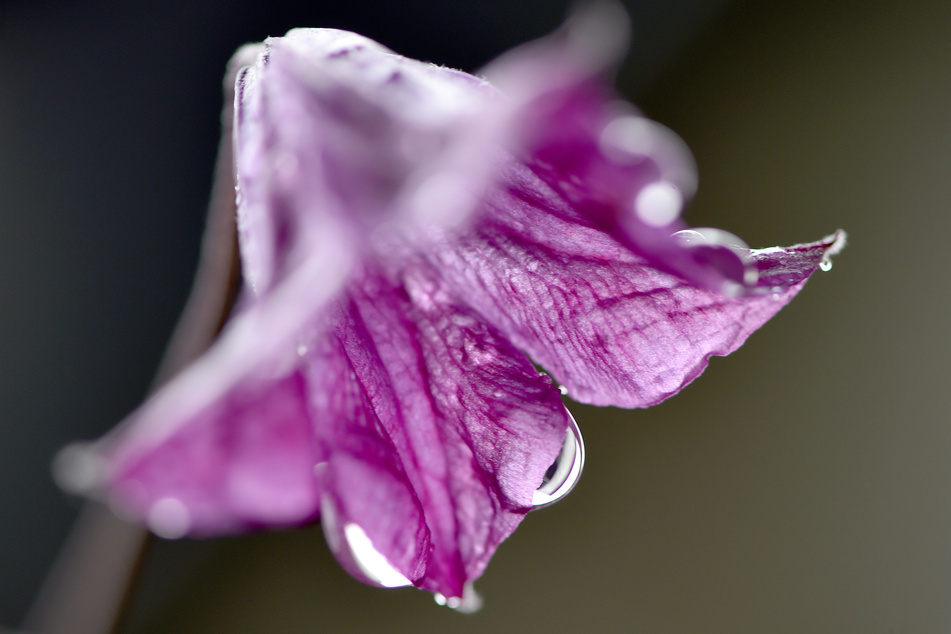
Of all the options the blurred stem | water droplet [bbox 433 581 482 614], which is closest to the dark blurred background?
the blurred stem

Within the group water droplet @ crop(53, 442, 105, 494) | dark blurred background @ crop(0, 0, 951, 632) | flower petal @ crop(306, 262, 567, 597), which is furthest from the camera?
dark blurred background @ crop(0, 0, 951, 632)

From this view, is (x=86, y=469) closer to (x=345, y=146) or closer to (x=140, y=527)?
(x=345, y=146)

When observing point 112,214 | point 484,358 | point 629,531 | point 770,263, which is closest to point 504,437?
point 484,358

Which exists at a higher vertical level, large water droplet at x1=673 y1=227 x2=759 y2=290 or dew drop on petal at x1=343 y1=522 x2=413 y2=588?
large water droplet at x1=673 y1=227 x2=759 y2=290

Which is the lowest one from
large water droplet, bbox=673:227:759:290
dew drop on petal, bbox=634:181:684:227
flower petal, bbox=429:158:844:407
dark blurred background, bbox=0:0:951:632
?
dark blurred background, bbox=0:0:951:632

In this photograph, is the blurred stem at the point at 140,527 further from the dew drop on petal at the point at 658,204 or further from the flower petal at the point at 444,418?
the dew drop on petal at the point at 658,204

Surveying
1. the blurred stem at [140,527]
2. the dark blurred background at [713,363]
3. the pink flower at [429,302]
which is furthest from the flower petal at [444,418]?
the dark blurred background at [713,363]

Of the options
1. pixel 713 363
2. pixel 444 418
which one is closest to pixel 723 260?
pixel 444 418

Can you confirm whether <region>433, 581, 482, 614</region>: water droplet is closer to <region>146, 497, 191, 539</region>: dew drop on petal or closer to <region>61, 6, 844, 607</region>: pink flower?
<region>61, 6, 844, 607</region>: pink flower

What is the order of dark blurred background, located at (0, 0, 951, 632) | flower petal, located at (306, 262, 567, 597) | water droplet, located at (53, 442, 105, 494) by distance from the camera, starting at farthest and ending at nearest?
dark blurred background, located at (0, 0, 951, 632) → flower petal, located at (306, 262, 567, 597) → water droplet, located at (53, 442, 105, 494)
